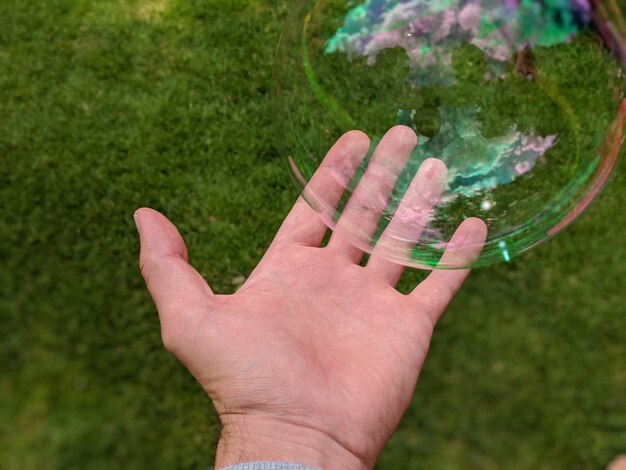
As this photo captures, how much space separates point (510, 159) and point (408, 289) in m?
1.10

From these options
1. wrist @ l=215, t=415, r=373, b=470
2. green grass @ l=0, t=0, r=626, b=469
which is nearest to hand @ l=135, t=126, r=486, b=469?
wrist @ l=215, t=415, r=373, b=470

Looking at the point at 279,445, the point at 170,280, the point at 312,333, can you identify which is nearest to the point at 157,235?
the point at 170,280

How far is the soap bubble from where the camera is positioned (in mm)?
2150

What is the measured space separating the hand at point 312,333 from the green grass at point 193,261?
94 centimetres

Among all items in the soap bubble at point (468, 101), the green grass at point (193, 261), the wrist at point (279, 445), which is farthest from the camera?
the green grass at point (193, 261)

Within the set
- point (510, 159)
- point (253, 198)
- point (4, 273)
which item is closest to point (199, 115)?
point (253, 198)

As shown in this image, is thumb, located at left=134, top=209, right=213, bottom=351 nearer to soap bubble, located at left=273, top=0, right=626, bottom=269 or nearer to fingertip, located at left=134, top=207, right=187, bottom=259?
fingertip, located at left=134, top=207, right=187, bottom=259

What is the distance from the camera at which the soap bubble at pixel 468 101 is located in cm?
215

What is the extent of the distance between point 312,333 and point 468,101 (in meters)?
0.85

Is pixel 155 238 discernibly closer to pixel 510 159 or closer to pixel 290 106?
pixel 290 106

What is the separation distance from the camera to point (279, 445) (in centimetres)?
202

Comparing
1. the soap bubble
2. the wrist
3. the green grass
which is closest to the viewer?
the wrist

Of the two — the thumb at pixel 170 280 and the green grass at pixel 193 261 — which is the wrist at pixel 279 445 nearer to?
the thumb at pixel 170 280

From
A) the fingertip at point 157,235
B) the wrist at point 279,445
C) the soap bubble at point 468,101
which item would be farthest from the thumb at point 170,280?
the soap bubble at point 468,101
